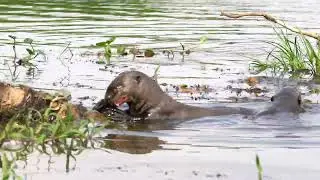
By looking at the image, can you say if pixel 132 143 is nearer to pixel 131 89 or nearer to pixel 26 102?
pixel 26 102

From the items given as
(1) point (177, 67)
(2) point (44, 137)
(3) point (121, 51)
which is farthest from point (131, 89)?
(3) point (121, 51)

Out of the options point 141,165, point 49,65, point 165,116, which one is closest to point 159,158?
point 141,165

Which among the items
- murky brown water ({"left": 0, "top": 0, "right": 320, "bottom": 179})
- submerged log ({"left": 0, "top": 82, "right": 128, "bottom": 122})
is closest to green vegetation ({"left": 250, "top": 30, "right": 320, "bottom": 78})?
murky brown water ({"left": 0, "top": 0, "right": 320, "bottom": 179})

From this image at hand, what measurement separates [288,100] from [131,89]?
5.80ft

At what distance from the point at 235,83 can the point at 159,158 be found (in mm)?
5032

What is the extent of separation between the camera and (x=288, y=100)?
9.29 meters

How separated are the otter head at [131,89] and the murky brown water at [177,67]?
689 mm

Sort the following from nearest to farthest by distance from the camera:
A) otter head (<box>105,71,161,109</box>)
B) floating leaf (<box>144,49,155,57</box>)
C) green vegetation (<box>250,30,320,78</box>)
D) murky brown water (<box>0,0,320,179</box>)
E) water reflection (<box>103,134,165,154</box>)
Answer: murky brown water (<box>0,0,320,179</box>) → water reflection (<box>103,134,165,154</box>) → otter head (<box>105,71,161,109</box>) → green vegetation (<box>250,30,320,78</box>) → floating leaf (<box>144,49,155,57</box>)

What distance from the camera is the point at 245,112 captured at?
9.33 meters

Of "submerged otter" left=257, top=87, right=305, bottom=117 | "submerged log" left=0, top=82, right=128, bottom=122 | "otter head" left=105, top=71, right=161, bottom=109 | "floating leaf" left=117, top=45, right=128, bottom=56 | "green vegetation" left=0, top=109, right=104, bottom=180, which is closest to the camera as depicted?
"green vegetation" left=0, top=109, right=104, bottom=180

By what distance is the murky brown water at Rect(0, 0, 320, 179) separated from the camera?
6500 mm

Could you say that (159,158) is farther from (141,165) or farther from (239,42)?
(239,42)

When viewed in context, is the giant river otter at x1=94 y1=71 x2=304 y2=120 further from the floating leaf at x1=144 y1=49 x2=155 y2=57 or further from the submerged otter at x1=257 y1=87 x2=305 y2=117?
the floating leaf at x1=144 y1=49 x2=155 y2=57

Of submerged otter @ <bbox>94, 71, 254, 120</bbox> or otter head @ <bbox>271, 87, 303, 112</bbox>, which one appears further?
otter head @ <bbox>271, 87, 303, 112</bbox>
